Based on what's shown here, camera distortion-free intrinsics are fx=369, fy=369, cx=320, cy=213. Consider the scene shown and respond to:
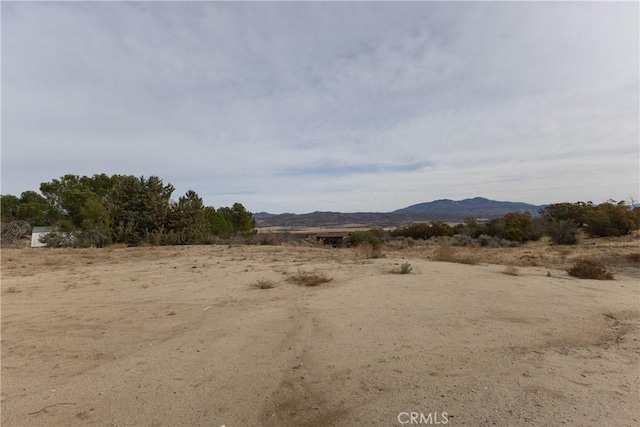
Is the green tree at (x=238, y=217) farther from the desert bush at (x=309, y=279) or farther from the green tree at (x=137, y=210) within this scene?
the desert bush at (x=309, y=279)

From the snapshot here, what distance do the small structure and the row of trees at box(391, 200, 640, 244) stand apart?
102 ft

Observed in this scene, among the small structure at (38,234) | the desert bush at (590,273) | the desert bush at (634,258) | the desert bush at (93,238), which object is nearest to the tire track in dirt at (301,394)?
the desert bush at (590,273)

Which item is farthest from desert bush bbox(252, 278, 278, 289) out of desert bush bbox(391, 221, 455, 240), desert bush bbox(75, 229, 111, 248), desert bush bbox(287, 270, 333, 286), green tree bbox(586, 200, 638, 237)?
desert bush bbox(391, 221, 455, 240)

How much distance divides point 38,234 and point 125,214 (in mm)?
8543

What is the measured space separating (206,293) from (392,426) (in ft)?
19.3

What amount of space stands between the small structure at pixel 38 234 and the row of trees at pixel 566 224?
31.2 meters

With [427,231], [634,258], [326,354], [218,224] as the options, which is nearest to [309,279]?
[326,354]

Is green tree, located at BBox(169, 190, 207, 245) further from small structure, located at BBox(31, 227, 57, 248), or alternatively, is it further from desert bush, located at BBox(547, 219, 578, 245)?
desert bush, located at BBox(547, 219, 578, 245)

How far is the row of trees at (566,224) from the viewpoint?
25312 millimetres

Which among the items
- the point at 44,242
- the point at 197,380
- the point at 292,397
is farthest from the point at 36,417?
the point at 44,242

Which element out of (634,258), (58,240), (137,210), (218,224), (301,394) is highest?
(137,210)

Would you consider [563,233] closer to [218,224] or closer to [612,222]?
[612,222]

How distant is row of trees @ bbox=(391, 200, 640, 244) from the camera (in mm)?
25312

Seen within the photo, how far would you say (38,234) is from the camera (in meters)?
27.1
